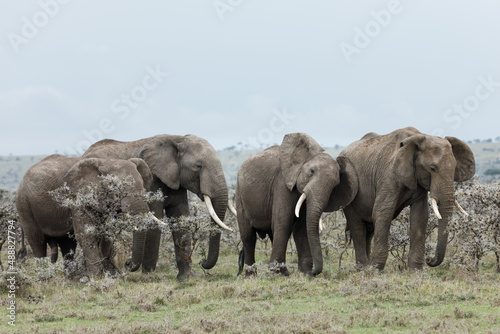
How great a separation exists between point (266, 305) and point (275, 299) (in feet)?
1.95

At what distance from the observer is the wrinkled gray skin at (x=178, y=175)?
51.8ft

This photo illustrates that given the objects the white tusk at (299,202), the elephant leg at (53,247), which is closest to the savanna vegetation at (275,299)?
the white tusk at (299,202)

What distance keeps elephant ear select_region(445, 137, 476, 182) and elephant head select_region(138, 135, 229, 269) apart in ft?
16.8

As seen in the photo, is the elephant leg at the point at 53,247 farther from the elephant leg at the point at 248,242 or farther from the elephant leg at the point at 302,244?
the elephant leg at the point at 302,244

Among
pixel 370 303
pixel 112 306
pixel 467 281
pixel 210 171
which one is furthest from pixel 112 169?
pixel 467 281

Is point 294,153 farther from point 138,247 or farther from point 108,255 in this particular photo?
point 108,255

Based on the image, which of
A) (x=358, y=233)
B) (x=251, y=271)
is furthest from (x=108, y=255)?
(x=358, y=233)

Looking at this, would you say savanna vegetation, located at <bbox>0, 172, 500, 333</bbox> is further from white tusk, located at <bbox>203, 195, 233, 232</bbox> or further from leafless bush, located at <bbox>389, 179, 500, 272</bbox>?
white tusk, located at <bbox>203, 195, 233, 232</bbox>

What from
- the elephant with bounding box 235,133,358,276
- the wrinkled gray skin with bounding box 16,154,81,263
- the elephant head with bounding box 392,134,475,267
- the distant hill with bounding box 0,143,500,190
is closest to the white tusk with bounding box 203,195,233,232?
the elephant with bounding box 235,133,358,276

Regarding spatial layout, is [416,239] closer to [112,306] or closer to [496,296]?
[496,296]

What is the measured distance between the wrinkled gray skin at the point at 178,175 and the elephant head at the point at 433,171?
4.25 meters

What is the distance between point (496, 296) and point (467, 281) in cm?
160

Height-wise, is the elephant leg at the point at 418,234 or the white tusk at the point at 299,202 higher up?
the white tusk at the point at 299,202

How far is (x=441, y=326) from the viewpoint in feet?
31.1
